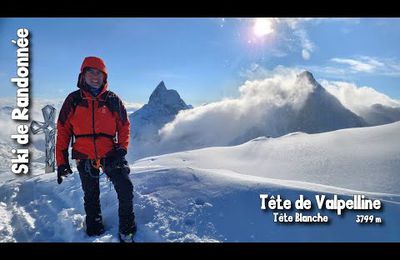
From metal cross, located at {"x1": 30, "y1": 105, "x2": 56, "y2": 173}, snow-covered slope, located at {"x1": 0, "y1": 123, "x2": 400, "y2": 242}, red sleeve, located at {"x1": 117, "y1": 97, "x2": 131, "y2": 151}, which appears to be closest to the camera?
snow-covered slope, located at {"x1": 0, "y1": 123, "x2": 400, "y2": 242}

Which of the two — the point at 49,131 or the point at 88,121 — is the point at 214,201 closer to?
the point at 88,121

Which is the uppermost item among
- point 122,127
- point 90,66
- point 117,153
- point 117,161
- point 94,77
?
point 90,66

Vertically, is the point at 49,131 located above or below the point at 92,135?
above

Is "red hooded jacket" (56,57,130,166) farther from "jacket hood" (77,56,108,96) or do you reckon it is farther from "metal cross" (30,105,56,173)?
"metal cross" (30,105,56,173)

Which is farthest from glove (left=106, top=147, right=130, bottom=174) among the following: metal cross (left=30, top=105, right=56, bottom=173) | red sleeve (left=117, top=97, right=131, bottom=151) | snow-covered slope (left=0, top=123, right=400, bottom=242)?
metal cross (left=30, top=105, right=56, bottom=173)

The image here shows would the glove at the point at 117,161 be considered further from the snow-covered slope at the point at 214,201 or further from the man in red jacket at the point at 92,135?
the snow-covered slope at the point at 214,201

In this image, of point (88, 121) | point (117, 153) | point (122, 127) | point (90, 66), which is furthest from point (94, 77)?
point (117, 153)

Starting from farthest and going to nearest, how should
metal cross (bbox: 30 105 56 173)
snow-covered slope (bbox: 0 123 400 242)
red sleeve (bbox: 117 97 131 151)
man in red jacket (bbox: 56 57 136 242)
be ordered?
metal cross (bbox: 30 105 56 173), red sleeve (bbox: 117 97 131 151), man in red jacket (bbox: 56 57 136 242), snow-covered slope (bbox: 0 123 400 242)
